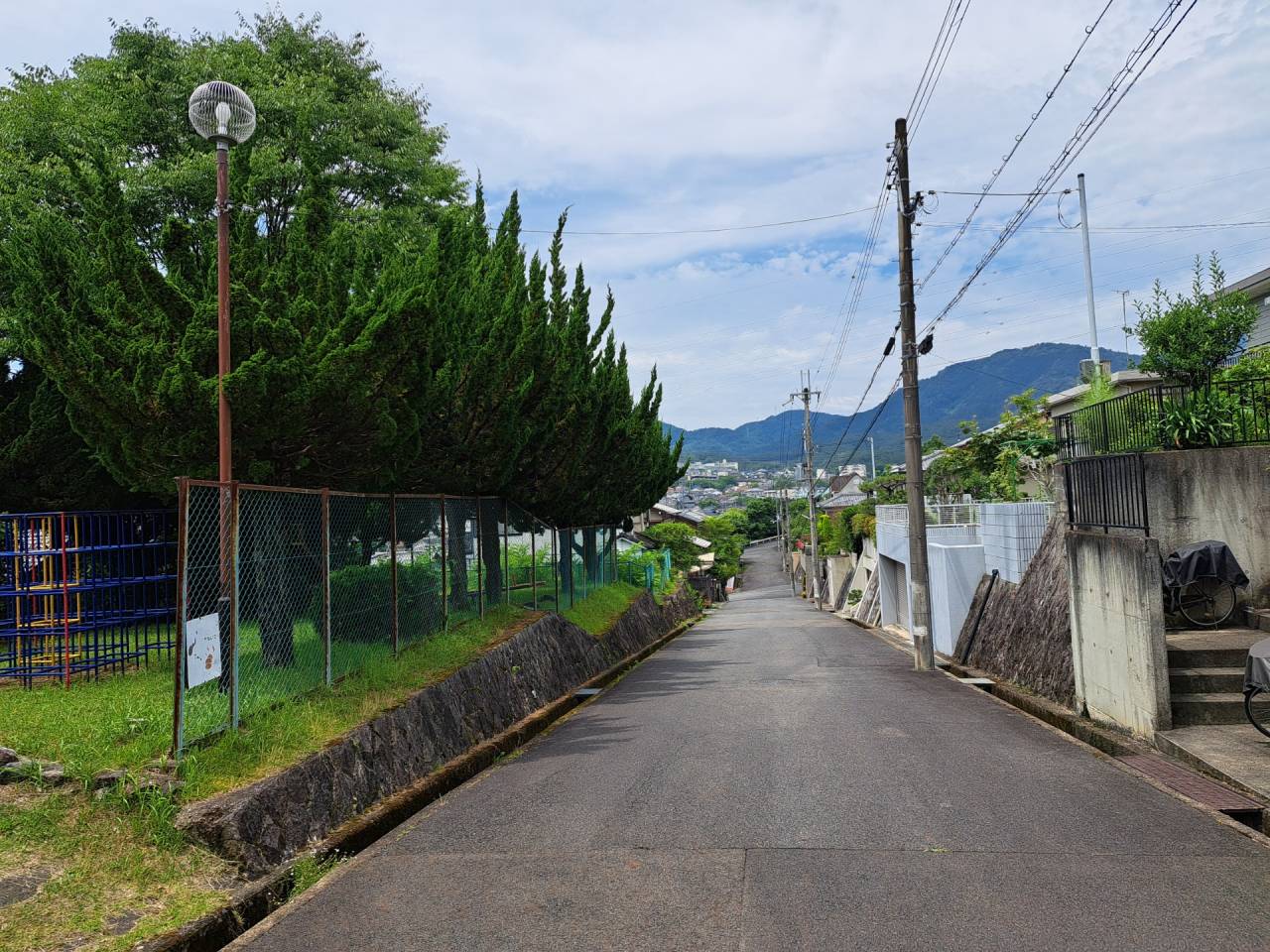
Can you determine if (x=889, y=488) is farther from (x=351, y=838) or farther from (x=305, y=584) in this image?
(x=351, y=838)

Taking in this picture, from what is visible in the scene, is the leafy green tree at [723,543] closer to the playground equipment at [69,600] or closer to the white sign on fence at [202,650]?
the playground equipment at [69,600]

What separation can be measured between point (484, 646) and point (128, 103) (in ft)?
42.2

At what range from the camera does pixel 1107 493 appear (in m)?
10.1

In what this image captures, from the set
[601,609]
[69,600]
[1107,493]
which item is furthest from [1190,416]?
[69,600]

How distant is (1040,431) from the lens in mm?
20812

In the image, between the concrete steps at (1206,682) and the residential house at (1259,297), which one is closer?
the concrete steps at (1206,682)

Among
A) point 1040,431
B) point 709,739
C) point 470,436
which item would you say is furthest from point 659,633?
point 709,739

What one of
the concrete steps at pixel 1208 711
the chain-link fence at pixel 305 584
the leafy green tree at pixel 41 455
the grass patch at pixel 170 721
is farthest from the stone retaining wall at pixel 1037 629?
the leafy green tree at pixel 41 455

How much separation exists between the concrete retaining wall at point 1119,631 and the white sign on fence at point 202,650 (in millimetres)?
7594

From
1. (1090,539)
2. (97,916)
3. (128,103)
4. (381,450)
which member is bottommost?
(97,916)

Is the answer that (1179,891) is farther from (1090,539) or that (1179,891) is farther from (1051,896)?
(1090,539)

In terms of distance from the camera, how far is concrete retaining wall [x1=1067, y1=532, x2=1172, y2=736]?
7.73 meters

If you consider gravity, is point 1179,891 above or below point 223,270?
below

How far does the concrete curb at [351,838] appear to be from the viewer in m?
4.42
